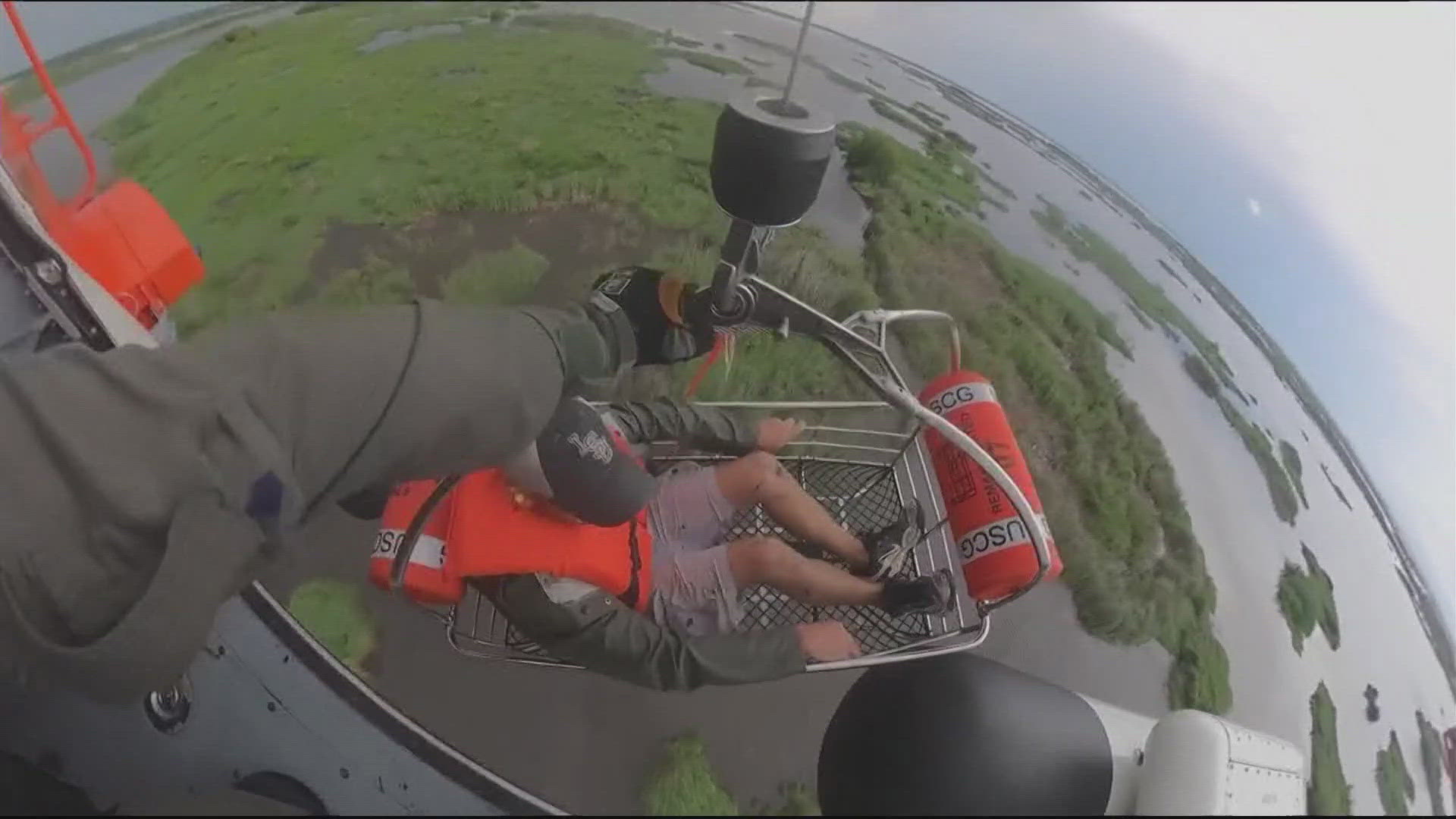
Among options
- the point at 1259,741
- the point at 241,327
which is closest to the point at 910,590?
the point at 1259,741

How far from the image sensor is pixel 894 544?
0.89 metres

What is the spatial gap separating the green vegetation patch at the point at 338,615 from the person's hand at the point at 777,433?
1.30 ft

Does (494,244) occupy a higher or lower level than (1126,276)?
lower

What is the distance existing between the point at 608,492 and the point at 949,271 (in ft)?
1.43

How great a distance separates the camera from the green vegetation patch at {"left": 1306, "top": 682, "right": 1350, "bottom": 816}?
44cm

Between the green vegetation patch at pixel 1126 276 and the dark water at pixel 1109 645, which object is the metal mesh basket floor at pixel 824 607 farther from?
the green vegetation patch at pixel 1126 276

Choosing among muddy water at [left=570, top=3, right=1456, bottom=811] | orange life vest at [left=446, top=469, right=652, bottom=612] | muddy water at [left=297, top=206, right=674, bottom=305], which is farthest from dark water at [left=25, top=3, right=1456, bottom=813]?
muddy water at [left=297, top=206, right=674, bottom=305]

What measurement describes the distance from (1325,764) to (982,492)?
12.6 inches

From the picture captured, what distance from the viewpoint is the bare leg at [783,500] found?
0.91 meters

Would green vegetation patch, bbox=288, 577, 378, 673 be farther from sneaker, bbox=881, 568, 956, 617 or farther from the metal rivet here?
sneaker, bbox=881, 568, 956, 617

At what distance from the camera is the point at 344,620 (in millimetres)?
843

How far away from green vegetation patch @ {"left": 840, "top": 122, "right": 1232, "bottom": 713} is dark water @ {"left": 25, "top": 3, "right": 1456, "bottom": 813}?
0.6 inches

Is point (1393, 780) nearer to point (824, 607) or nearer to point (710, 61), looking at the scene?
point (824, 607)

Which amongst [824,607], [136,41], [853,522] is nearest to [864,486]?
[853,522]
